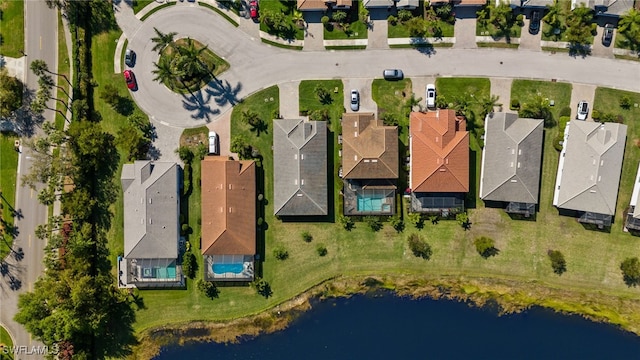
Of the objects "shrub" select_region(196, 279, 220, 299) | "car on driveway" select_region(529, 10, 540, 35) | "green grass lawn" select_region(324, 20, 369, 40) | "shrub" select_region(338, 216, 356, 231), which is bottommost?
"shrub" select_region(196, 279, 220, 299)

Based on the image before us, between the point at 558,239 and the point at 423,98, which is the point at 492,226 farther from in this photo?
the point at 423,98

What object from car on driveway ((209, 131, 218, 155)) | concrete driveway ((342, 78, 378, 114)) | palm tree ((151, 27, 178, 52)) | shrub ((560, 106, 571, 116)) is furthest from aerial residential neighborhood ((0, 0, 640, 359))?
car on driveway ((209, 131, 218, 155))

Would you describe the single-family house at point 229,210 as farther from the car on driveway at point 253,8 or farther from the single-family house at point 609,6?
the single-family house at point 609,6

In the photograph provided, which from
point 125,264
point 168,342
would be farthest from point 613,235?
point 125,264

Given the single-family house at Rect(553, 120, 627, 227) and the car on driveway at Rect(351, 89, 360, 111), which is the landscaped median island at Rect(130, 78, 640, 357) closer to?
the car on driveway at Rect(351, 89, 360, 111)

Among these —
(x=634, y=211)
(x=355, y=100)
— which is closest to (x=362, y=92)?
(x=355, y=100)

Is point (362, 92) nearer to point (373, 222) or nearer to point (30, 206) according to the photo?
point (373, 222)
